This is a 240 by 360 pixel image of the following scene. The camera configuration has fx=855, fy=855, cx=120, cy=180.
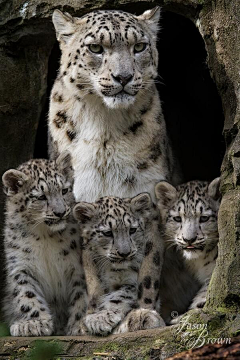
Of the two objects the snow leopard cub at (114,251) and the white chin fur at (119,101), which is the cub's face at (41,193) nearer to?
the snow leopard cub at (114,251)

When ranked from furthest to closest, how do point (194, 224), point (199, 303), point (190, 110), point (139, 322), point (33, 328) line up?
1. point (190, 110)
2. point (194, 224)
3. point (199, 303)
4. point (33, 328)
5. point (139, 322)

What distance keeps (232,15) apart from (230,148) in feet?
4.74

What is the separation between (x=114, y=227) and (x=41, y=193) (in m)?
0.87

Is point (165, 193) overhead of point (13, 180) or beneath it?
beneath

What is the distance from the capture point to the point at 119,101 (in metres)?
9.35

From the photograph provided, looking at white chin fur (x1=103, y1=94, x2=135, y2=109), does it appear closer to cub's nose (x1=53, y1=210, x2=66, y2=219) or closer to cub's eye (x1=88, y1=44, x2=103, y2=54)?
cub's eye (x1=88, y1=44, x2=103, y2=54)

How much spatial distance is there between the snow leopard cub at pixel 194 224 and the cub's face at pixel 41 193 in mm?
1129

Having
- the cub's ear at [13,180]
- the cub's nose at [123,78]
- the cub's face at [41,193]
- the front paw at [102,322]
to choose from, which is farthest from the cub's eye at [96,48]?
the front paw at [102,322]

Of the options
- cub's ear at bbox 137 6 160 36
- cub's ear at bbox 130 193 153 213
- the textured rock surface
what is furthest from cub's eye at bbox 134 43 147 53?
cub's ear at bbox 130 193 153 213

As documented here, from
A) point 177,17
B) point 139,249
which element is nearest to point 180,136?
point 177,17

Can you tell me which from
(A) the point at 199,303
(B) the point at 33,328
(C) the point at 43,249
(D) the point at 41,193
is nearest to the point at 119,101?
(D) the point at 41,193

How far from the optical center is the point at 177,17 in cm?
1295

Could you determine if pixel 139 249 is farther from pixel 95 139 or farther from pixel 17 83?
pixel 17 83

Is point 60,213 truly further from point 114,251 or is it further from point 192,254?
point 192,254
